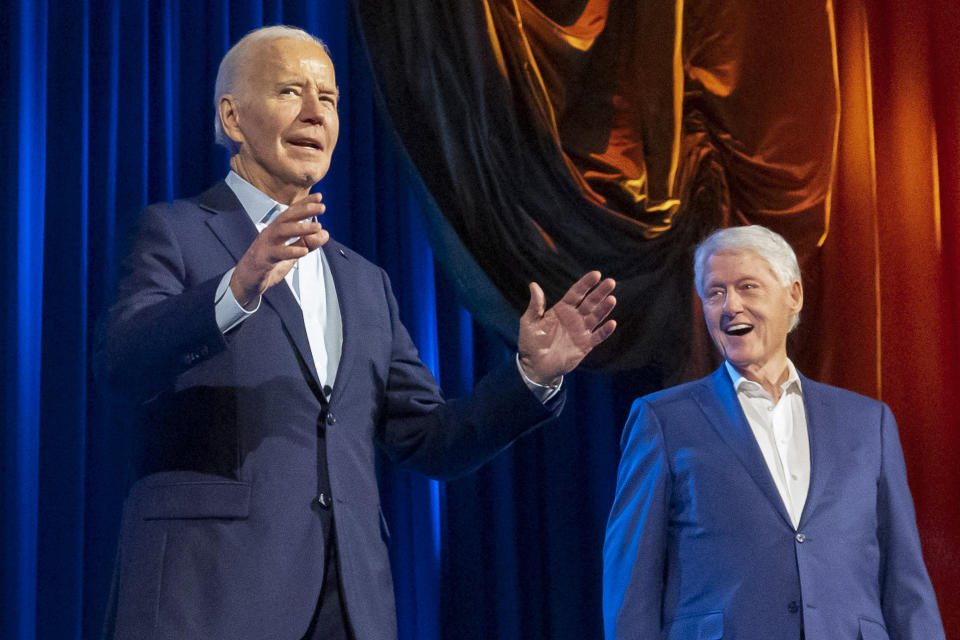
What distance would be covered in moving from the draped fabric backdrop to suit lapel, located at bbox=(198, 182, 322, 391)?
2.60 feet

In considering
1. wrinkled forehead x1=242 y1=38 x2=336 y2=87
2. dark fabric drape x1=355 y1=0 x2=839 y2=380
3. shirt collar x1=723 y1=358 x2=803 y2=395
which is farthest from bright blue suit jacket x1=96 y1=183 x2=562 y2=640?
dark fabric drape x1=355 y1=0 x2=839 y2=380

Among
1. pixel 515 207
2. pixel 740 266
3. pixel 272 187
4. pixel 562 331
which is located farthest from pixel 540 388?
pixel 515 207

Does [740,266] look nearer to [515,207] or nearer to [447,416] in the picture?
[515,207]

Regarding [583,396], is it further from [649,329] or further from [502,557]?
[502,557]

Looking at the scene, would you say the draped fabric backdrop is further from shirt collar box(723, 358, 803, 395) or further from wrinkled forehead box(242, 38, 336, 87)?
wrinkled forehead box(242, 38, 336, 87)

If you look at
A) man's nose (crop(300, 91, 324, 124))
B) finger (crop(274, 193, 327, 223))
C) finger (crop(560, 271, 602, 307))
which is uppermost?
man's nose (crop(300, 91, 324, 124))

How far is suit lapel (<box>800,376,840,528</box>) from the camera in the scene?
84.7 inches

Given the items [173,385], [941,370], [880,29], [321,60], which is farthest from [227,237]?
[880,29]

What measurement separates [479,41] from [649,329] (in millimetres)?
932

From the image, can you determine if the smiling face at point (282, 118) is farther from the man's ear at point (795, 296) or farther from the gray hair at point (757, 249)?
the man's ear at point (795, 296)

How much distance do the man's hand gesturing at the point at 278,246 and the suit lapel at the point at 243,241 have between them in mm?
227

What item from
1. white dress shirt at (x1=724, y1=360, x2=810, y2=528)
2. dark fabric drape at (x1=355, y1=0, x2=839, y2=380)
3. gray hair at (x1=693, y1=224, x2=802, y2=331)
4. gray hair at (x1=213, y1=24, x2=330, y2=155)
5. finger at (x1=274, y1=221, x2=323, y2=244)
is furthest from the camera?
dark fabric drape at (x1=355, y1=0, x2=839, y2=380)

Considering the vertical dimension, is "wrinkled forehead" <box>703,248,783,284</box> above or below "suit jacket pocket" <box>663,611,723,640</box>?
above

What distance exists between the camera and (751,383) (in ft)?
7.75
